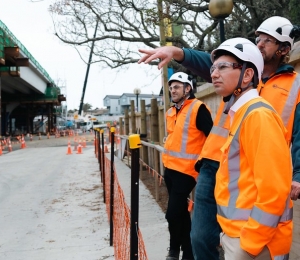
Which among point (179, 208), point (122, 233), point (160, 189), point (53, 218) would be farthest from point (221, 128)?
point (160, 189)

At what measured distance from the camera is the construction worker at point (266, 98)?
230 cm

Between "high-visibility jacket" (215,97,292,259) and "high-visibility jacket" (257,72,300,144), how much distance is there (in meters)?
0.48

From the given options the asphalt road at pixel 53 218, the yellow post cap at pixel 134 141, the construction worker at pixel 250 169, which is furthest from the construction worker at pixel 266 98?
the asphalt road at pixel 53 218

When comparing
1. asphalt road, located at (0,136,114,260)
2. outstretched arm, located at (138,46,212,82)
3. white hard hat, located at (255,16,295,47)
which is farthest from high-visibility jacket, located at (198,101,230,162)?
asphalt road, located at (0,136,114,260)

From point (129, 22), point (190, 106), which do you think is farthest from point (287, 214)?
point (129, 22)

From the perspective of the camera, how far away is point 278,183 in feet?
5.47

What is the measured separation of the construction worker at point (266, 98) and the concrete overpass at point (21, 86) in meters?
24.4

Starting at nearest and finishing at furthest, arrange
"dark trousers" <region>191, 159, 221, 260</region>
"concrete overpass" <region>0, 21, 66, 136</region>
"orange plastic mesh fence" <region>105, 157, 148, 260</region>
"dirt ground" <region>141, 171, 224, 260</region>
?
"dark trousers" <region>191, 159, 221, 260</region>
"orange plastic mesh fence" <region>105, 157, 148, 260</region>
"dirt ground" <region>141, 171, 224, 260</region>
"concrete overpass" <region>0, 21, 66, 136</region>

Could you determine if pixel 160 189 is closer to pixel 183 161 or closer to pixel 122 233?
pixel 122 233

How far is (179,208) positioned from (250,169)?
5.76 feet

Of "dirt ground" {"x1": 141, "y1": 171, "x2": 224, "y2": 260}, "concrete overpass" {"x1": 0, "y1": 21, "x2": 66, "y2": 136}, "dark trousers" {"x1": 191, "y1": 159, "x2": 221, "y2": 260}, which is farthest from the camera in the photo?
"concrete overpass" {"x1": 0, "y1": 21, "x2": 66, "y2": 136}

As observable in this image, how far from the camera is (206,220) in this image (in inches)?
105

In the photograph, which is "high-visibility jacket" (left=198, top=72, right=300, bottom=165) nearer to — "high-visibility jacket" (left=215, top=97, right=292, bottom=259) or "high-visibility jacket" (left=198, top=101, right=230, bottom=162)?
"high-visibility jacket" (left=198, top=101, right=230, bottom=162)

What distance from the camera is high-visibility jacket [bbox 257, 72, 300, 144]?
2297mm
